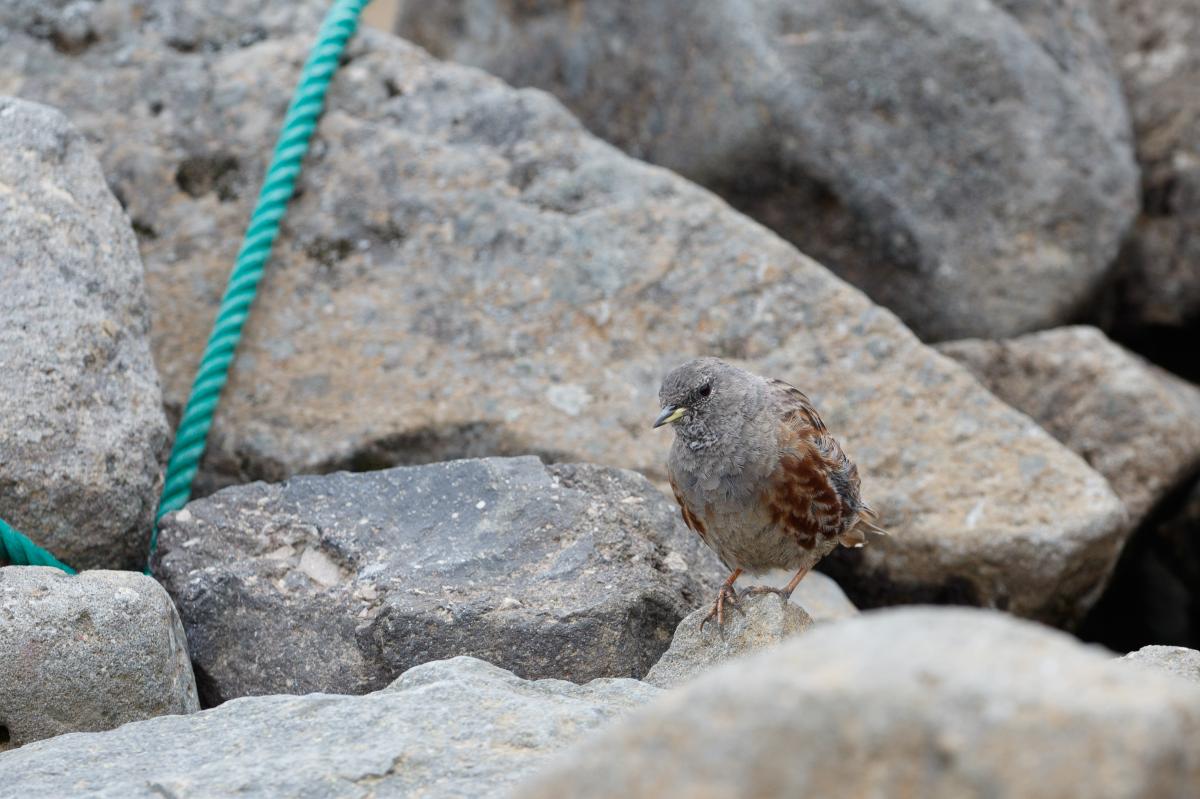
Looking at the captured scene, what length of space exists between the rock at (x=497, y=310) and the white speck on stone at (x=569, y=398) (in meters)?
0.01

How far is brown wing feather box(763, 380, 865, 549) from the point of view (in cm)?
402

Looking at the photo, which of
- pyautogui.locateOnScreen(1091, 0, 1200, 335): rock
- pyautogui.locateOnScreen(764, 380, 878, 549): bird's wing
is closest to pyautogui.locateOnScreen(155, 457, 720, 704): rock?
pyautogui.locateOnScreen(764, 380, 878, 549): bird's wing

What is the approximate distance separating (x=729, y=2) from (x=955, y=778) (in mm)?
4686

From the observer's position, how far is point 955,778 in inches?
61.2

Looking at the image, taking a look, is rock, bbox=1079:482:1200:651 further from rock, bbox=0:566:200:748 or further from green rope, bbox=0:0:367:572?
rock, bbox=0:566:200:748

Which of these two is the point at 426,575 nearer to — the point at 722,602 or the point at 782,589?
the point at 722,602

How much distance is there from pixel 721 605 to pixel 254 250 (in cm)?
222

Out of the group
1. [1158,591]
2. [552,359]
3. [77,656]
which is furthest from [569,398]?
[1158,591]

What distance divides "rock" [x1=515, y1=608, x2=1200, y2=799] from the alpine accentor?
2202 mm

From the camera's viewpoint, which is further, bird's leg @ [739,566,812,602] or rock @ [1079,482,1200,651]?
rock @ [1079,482,1200,651]

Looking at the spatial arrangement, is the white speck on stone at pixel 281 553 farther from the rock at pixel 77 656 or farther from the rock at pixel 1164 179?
the rock at pixel 1164 179

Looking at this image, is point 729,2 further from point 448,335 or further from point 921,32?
point 448,335

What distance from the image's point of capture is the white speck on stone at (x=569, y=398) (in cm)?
484

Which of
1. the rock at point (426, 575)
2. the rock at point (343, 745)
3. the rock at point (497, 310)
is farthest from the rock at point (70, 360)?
the rock at point (343, 745)
